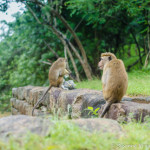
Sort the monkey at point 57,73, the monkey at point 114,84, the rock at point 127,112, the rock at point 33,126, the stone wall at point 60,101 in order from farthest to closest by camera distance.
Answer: the monkey at point 57,73
the stone wall at point 60,101
the monkey at point 114,84
the rock at point 127,112
the rock at point 33,126

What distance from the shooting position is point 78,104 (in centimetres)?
568

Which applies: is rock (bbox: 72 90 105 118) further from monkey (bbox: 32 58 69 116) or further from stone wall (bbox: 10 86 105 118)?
monkey (bbox: 32 58 69 116)

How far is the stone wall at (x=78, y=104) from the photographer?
12.6 ft

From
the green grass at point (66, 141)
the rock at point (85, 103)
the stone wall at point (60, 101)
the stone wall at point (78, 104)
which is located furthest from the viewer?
the stone wall at point (60, 101)

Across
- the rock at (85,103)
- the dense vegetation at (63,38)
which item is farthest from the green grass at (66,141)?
the dense vegetation at (63,38)

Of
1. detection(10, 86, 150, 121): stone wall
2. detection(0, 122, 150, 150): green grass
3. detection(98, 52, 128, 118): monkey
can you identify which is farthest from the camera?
detection(98, 52, 128, 118): monkey

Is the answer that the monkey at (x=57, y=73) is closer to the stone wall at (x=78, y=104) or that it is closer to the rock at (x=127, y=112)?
the stone wall at (x=78, y=104)

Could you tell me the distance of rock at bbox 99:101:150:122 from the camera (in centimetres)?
369

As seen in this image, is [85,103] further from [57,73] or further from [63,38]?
[63,38]

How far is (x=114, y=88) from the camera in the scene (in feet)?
13.9

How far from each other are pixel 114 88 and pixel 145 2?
25.1ft

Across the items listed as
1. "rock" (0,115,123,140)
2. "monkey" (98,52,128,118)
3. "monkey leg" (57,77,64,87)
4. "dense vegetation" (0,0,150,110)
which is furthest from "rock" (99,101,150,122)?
"dense vegetation" (0,0,150,110)

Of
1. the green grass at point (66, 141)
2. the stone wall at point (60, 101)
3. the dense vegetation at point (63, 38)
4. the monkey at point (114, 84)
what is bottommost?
the stone wall at point (60, 101)

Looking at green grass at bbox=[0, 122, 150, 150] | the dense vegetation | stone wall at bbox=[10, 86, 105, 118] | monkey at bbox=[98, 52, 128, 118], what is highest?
the dense vegetation
